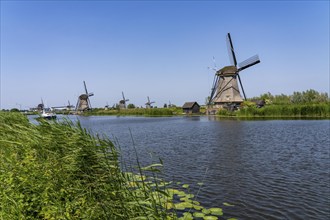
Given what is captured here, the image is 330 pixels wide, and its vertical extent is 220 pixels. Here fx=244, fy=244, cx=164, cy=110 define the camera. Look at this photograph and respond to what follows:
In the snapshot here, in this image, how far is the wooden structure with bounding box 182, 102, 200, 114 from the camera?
73125 millimetres

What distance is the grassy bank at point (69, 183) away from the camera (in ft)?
12.6

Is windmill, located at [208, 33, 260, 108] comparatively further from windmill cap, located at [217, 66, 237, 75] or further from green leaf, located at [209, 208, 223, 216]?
green leaf, located at [209, 208, 223, 216]

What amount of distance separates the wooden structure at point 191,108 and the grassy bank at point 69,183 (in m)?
67.2

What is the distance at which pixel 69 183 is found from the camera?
16.1 feet

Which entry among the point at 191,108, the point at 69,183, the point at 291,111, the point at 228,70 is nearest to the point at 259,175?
the point at 69,183

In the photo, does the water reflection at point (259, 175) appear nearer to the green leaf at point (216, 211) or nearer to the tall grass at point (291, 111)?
the green leaf at point (216, 211)

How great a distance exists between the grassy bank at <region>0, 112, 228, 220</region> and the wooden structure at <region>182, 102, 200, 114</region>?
67.2 m

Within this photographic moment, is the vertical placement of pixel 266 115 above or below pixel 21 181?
below

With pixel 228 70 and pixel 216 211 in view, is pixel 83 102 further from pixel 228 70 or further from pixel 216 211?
pixel 216 211

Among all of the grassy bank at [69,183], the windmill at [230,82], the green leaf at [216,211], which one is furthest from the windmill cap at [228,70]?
the grassy bank at [69,183]

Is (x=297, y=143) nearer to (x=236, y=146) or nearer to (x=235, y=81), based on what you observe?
(x=236, y=146)

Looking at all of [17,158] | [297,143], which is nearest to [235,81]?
[297,143]

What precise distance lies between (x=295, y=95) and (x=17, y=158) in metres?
92.4

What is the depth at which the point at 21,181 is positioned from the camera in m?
4.91
